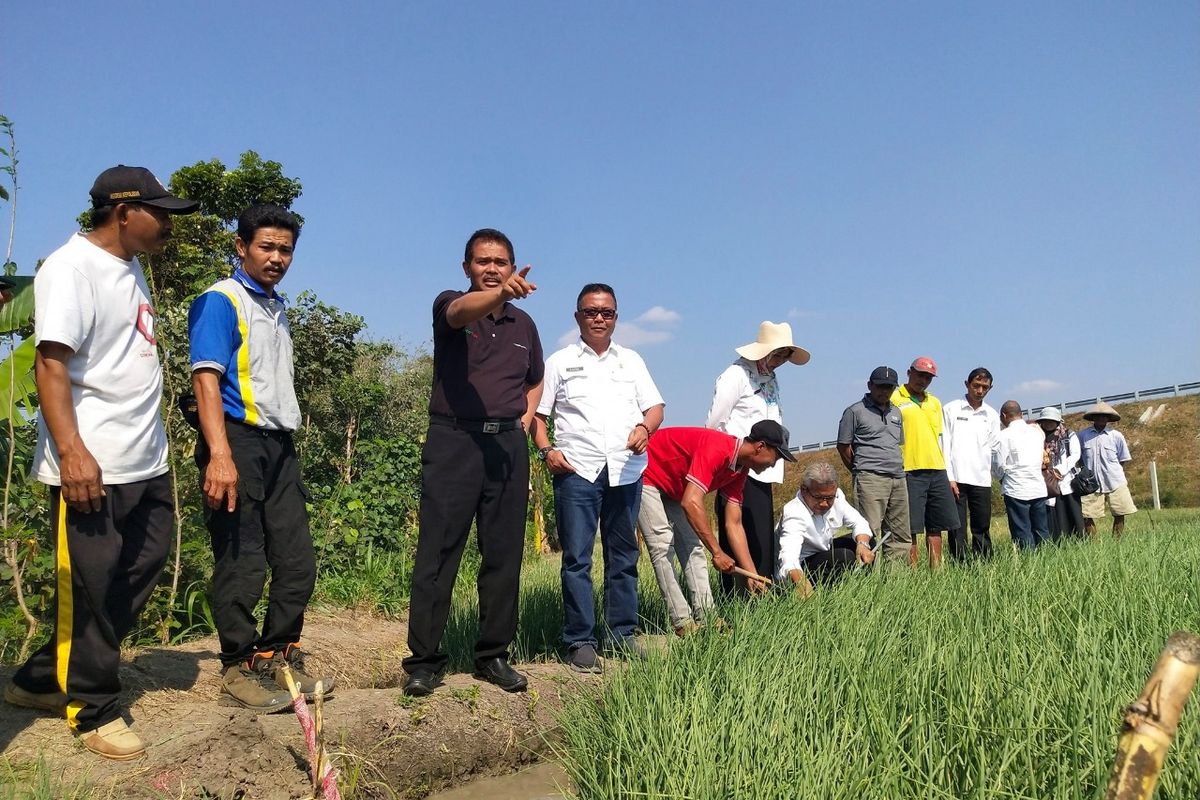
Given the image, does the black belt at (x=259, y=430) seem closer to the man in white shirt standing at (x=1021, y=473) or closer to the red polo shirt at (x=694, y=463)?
the red polo shirt at (x=694, y=463)

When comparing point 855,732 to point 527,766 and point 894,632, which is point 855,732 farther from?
point 527,766

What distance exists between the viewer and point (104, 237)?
9.44ft

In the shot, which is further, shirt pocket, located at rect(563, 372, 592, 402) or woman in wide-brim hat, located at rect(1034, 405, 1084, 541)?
woman in wide-brim hat, located at rect(1034, 405, 1084, 541)

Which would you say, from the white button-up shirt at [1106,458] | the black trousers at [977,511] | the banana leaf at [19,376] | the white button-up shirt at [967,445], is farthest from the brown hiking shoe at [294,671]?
the white button-up shirt at [1106,458]

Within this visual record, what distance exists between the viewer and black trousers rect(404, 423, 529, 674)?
3502 mm

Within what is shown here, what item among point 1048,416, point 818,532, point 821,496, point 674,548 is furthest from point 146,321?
point 1048,416

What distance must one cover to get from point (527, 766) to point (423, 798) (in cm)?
50

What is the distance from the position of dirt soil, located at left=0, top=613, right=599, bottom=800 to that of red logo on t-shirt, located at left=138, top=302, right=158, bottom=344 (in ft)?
4.32

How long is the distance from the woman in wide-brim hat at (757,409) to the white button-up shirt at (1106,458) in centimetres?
552

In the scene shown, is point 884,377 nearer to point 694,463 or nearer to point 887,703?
point 694,463

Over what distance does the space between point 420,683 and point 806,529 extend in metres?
2.68

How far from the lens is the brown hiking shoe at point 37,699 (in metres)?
2.88

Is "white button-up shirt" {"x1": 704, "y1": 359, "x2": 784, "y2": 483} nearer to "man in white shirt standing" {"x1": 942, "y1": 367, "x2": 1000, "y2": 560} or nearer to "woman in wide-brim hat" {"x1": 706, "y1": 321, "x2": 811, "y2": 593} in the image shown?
"woman in wide-brim hat" {"x1": 706, "y1": 321, "x2": 811, "y2": 593}

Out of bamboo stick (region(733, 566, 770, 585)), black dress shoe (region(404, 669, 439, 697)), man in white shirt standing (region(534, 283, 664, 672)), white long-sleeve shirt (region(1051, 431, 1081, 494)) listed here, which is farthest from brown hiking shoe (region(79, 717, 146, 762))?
white long-sleeve shirt (region(1051, 431, 1081, 494))
